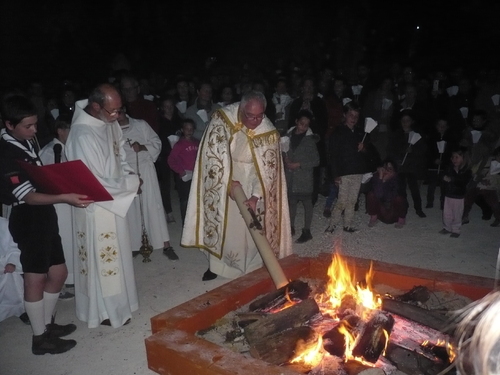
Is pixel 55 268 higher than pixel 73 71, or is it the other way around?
pixel 73 71

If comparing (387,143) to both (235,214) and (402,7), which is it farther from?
(402,7)

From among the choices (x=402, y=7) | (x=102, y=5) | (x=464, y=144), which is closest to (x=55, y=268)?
(x=464, y=144)

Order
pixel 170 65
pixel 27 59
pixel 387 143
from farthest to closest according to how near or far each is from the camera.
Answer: pixel 170 65 < pixel 27 59 < pixel 387 143

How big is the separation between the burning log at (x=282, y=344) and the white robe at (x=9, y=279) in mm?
2657

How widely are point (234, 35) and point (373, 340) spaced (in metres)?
18.4

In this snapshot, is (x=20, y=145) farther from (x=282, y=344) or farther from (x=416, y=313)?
(x=416, y=313)

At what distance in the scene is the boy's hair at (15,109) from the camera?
12.8ft

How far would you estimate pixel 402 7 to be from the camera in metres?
19.3

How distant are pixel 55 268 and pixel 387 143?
6457mm

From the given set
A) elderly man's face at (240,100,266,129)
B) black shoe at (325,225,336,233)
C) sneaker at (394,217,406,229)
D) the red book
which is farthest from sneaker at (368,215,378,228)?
the red book

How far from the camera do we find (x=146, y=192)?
20.4 feet

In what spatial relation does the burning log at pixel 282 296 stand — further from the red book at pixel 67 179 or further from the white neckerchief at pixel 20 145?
the white neckerchief at pixel 20 145

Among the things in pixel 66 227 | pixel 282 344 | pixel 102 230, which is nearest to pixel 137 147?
pixel 66 227

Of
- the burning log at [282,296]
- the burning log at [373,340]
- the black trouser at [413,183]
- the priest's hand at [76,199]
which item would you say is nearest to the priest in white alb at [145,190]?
the priest's hand at [76,199]
